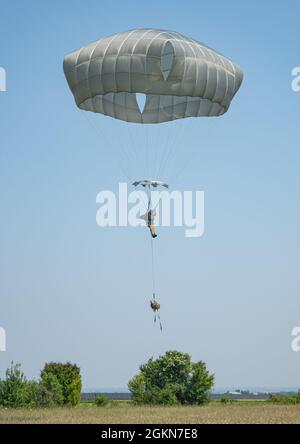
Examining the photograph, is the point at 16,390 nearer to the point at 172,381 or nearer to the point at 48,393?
the point at 48,393

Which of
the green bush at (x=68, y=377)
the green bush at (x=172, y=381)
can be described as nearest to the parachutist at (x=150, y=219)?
the green bush at (x=172, y=381)

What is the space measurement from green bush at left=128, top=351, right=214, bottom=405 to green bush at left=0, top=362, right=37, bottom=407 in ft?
31.5

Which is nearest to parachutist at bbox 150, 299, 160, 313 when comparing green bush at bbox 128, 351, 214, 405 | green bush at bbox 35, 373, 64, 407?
green bush at bbox 35, 373, 64, 407

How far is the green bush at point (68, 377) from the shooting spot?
7288 cm

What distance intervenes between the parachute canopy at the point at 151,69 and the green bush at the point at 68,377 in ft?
152

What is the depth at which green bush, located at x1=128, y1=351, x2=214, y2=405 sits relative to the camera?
216 ft

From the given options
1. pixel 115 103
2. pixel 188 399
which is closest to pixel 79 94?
pixel 115 103

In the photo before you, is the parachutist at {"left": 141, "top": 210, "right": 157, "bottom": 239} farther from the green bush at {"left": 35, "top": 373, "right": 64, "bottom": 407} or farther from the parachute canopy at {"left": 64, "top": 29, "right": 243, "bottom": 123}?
the green bush at {"left": 35, "top": 373, "right": 64, "bottom": 407}

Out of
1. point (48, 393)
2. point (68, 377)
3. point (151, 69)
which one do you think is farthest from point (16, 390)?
point (151, 69)

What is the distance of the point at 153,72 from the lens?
28.4m

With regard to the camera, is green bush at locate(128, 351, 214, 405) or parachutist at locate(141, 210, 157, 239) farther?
green bush at locate(128, 351, 214, 405)

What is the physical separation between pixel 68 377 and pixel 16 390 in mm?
17864

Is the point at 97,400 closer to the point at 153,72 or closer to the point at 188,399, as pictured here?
the point at 188,399
